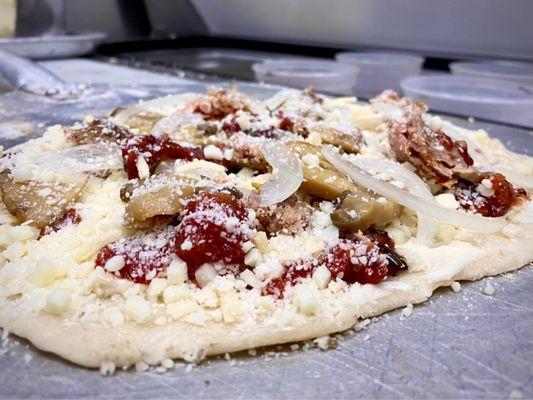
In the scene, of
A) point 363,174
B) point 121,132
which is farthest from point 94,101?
point 363,174

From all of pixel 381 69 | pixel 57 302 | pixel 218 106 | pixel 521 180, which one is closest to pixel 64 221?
pixel 57 302

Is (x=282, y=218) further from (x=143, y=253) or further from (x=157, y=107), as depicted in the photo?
(x=157, y=107)

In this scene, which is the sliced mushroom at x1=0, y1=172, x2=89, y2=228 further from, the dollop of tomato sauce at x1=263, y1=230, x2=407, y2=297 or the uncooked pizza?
the dollop of tomato sauce at x1=263, y1=230, x2=407, y2=297

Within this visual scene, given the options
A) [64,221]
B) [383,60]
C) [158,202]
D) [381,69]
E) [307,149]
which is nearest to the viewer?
[158,202]

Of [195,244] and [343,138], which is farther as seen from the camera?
[343,138]

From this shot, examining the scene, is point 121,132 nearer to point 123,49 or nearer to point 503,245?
point 503,245

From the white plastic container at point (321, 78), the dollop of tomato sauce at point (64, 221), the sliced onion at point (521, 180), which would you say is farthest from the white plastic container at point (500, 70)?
the dollop of tomato sauce at point (64, 221)
